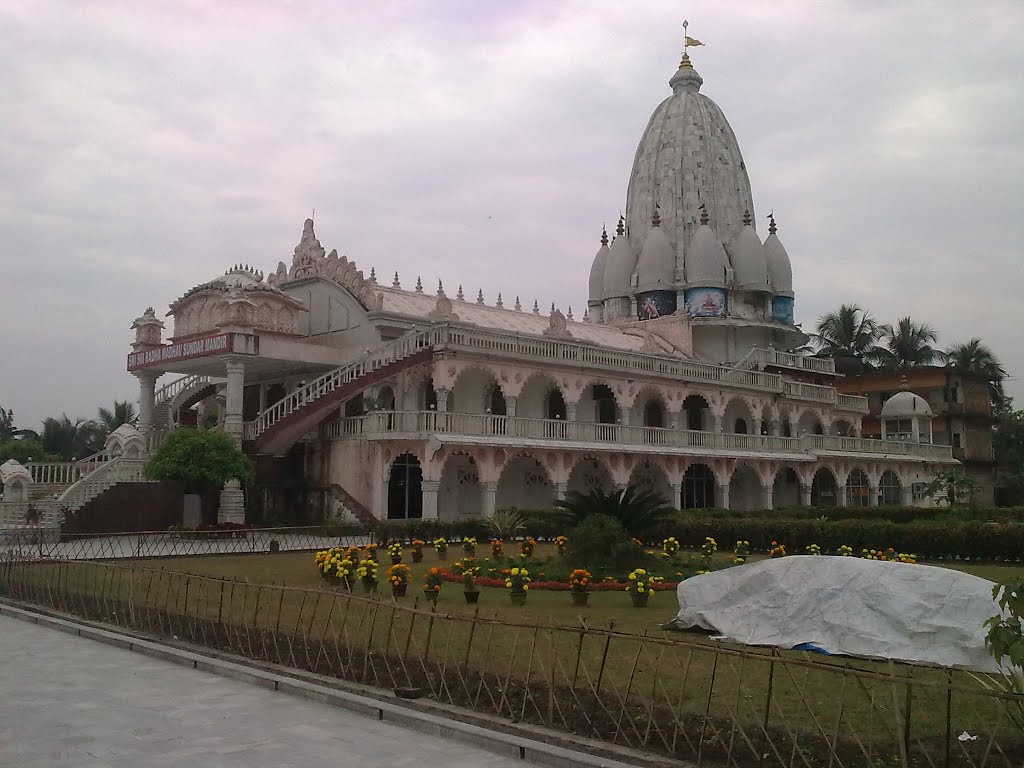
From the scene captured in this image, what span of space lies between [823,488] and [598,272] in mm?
17010

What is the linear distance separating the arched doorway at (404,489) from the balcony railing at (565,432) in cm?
234

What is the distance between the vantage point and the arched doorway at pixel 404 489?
3366cm

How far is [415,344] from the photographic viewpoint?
32.2 m

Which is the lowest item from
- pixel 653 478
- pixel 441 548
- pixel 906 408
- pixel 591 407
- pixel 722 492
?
pixel 441 548

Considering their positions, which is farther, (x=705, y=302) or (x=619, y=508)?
(x=705, y=302)

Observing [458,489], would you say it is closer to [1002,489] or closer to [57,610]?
[57,610]

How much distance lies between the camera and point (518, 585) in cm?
1533

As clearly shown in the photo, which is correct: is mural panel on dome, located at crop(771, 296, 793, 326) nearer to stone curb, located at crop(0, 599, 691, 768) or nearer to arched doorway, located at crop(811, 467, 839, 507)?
arched doorway, located at crop(811, 467, 839, 507)

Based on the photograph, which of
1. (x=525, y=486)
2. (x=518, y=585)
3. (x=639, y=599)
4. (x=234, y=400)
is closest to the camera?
(x=639, y=599)

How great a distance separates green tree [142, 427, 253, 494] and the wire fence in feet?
51.6

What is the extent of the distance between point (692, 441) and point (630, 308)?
14.7m

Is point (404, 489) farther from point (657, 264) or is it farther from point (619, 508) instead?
point (657, 264)

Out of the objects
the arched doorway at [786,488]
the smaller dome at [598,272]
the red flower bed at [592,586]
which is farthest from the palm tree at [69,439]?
the red flower bed at [592,586]

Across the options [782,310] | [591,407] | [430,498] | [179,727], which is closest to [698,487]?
[591,407]
